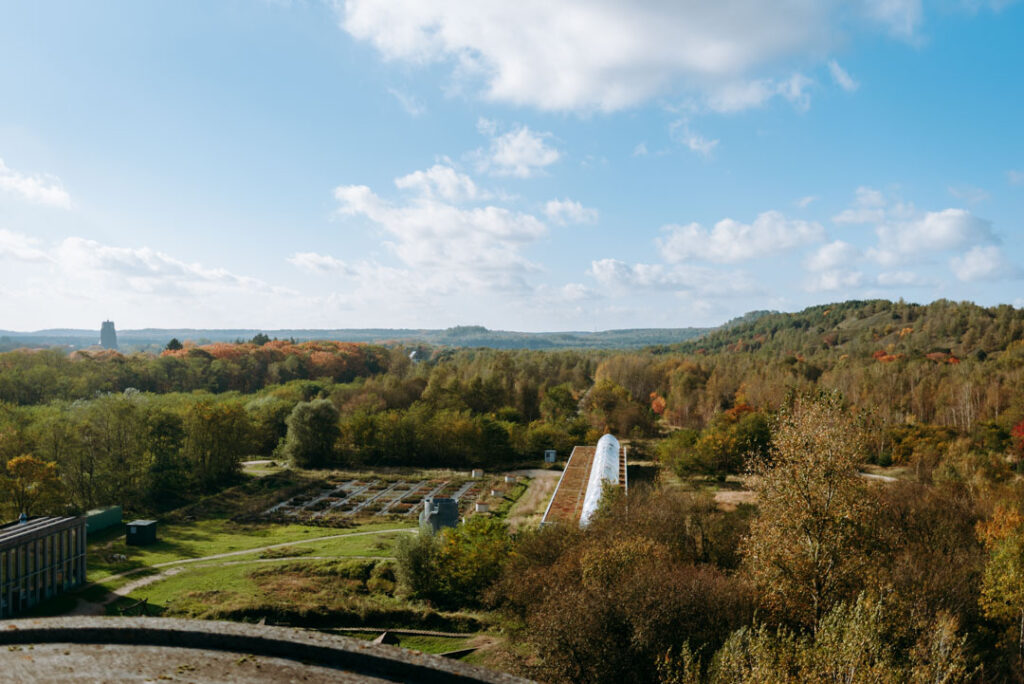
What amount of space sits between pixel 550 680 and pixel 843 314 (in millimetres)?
148022

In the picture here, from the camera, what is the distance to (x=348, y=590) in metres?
21.9

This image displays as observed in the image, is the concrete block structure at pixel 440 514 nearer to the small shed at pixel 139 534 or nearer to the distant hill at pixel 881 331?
the small shed at pixel 139 534

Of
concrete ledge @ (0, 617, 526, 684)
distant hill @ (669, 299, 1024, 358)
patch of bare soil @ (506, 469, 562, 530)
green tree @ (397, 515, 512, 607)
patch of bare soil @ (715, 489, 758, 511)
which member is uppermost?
distant hill @ (669, 299, 1024, 358)

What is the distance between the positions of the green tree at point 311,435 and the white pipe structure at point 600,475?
2350 cm

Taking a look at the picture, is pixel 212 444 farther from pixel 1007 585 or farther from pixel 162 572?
pixel 1007 585

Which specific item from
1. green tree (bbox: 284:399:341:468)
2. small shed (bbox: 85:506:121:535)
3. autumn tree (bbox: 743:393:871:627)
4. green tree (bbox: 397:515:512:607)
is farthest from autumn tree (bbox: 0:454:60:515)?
autumn tree (bbox: 743:393:871:627)

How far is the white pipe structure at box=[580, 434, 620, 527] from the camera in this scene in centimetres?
2659

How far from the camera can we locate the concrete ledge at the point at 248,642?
34.0 feet

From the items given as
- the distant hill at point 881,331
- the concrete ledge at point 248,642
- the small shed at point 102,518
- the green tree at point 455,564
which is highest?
the distant hill at point 881,331

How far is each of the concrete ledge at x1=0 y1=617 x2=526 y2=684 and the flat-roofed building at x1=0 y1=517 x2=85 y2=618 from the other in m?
11.1

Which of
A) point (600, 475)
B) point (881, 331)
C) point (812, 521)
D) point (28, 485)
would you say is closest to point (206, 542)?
point (28, 485)

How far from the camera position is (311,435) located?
4994cm

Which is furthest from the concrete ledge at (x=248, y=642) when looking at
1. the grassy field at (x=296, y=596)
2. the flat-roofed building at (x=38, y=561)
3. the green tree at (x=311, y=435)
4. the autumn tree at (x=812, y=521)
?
the green tree at (x=311, y=435)

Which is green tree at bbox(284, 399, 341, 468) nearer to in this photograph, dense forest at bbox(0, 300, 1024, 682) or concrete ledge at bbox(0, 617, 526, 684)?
dense forest at bbox(0, 300, 1024, 682)
